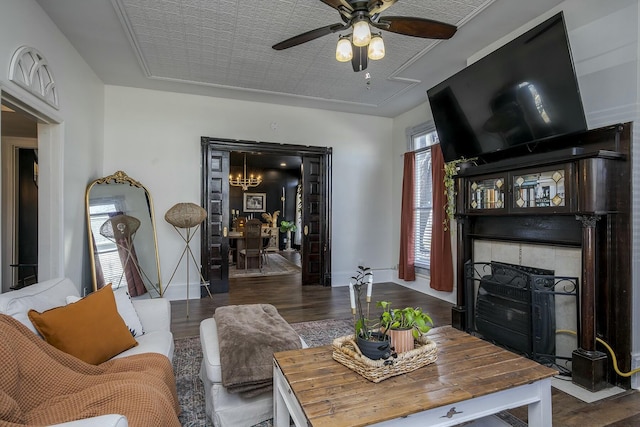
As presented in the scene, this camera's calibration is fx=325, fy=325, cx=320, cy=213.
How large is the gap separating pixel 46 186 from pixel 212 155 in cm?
226

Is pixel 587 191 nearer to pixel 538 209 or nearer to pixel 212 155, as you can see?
pixel 538 209

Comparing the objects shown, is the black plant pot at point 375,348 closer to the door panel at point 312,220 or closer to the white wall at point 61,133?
the white wall at point 61,133

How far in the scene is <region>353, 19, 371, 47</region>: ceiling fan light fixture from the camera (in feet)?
6.65

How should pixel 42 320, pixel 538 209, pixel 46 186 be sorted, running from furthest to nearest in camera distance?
pixel 46 186 → pixel 538 209 → pixel 42 320

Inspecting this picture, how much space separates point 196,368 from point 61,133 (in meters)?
2.60

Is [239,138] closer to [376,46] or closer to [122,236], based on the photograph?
[122,236]

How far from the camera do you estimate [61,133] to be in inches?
125

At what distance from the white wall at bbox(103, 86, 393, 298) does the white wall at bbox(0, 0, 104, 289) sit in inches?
21.1

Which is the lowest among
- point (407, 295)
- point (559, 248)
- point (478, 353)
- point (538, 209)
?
point (407, 295)

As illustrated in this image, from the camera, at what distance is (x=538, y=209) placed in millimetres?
2631

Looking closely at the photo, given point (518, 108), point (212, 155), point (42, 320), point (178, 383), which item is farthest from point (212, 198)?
point (518, 108)

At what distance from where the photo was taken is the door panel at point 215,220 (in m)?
4.98

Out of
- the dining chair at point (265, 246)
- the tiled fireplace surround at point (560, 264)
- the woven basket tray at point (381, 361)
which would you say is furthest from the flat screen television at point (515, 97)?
the dining chair at point (265, 246)

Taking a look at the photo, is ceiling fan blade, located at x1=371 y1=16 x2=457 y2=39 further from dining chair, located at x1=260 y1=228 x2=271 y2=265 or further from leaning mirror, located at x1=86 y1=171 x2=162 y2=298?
dining chair, located at x1=260 y1=228 x2=271 y2=265
